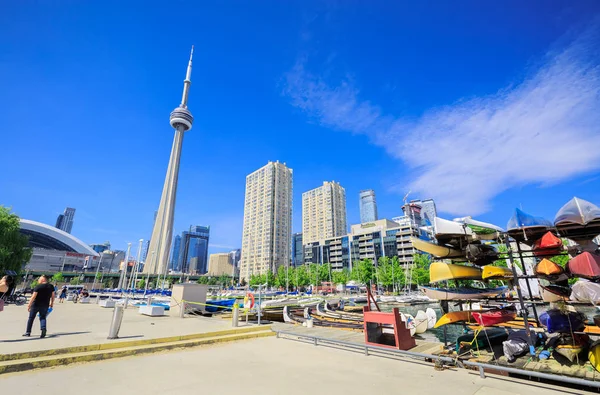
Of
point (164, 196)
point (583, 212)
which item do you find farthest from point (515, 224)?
point (164, 196)

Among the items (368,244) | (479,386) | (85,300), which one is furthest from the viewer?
(368,244)

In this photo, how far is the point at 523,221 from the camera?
9.41m

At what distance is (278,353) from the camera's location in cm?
850

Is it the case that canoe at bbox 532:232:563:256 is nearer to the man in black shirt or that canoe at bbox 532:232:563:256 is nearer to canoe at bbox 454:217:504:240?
canoe at bbox 454:217:504:240

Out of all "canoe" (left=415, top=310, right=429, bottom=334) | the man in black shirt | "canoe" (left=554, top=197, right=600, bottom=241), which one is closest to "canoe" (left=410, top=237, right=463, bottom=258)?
"canoe" (left=554, top=197, right=600, bottom=241)

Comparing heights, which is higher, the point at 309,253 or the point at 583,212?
the point at 309,253

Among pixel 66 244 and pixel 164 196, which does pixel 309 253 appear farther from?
pixel 66 244

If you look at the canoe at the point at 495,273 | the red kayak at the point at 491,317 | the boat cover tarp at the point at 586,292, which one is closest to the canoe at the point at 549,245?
the canoe at the point at 495,273

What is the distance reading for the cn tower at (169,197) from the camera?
106312mm

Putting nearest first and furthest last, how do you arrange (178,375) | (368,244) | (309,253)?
(178,375) → (368,244) → (309,253)

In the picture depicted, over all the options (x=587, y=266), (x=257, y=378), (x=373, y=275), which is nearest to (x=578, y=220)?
(x=587, y=266)

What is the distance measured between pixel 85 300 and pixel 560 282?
40.4m

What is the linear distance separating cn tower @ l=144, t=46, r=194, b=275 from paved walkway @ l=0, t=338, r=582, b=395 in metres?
106

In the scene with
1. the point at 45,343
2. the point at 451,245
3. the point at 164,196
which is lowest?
the point at 45,343
